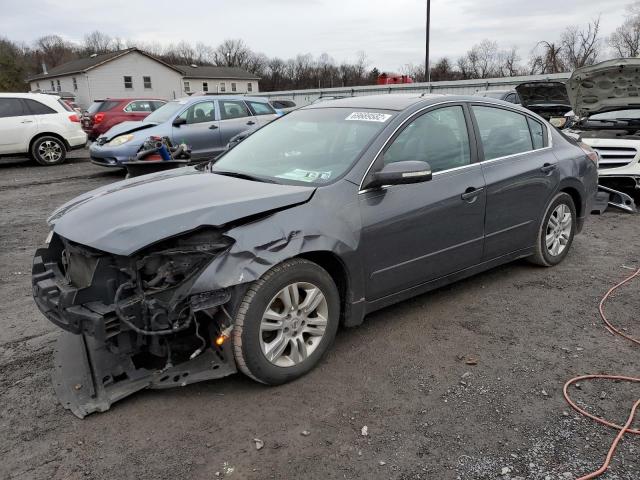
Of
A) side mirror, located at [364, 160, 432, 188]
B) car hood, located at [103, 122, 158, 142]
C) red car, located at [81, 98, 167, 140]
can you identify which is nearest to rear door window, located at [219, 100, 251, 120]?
car hood, located at [103, 122, 158, 142]

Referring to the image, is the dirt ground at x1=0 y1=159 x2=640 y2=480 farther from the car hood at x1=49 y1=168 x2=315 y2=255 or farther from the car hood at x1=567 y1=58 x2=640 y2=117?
the car hood at x1=567 y1=58 x2=640 y2=117

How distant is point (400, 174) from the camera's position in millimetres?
3357

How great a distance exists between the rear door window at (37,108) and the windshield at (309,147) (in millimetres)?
10549

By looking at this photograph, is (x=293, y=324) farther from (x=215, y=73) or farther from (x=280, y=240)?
(x=215, y=73)

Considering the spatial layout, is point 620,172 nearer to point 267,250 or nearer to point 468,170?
point 468,170

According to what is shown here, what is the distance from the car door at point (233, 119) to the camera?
36.6ft

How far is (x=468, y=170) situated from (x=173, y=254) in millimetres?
2412

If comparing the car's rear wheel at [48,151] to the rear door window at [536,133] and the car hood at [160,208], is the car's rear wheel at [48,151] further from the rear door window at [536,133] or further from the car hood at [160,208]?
the rear door window at [536,133]

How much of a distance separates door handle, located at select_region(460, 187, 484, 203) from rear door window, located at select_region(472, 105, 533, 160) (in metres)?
0.36

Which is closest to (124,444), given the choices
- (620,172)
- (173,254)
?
(173,254)

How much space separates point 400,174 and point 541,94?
1202 centimetres

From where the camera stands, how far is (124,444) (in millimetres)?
2635

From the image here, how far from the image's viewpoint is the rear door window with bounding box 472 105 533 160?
431 centimetres

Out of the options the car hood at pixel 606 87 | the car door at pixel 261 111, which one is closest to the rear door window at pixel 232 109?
the car door at pixel 261 111
